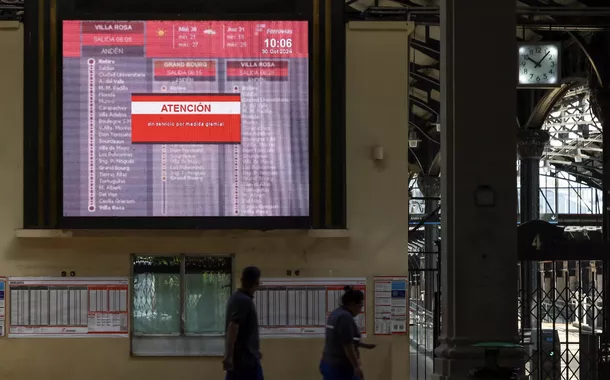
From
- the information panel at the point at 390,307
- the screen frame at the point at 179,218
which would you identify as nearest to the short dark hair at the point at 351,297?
the screen frame at the point at 179,218

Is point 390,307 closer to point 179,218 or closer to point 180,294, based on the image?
point 180,294

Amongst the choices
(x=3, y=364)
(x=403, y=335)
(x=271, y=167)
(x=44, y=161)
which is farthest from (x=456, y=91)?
(x=3, y=364)

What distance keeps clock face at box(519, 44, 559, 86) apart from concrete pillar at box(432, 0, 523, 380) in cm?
527

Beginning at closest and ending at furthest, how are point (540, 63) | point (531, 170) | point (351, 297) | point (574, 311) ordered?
point (351, 297) → point (574, 311) → point (540, 63) → point (531, 170)

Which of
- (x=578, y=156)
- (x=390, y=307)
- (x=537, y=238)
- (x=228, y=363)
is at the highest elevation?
(x=578, y=156)

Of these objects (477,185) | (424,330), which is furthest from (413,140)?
(477,185)

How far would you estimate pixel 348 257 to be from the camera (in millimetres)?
9742

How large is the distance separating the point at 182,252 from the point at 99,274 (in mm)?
812

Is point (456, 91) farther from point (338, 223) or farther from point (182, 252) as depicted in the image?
point (182, 252)

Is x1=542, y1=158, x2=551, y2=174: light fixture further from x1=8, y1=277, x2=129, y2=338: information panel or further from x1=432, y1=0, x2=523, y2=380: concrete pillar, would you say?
x1=432, y1=0, x2=523, y2=380: concrete pillar

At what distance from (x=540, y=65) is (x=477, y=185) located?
5733 mm

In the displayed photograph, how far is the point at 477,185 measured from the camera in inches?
248

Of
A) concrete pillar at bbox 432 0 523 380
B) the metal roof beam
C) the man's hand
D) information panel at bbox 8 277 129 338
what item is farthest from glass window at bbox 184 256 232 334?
the metal roof beam

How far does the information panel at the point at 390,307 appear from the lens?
9664mm
